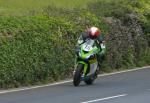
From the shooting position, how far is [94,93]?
16859 millimetres

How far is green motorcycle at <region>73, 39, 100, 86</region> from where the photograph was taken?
60.3 ft

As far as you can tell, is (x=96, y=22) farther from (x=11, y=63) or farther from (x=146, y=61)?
(x=11, y=63)

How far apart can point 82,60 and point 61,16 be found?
142 inches

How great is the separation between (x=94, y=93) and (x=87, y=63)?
1.90 m

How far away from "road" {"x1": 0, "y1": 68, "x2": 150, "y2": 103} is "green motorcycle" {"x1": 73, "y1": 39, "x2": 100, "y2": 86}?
0.76 feet

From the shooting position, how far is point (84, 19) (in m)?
22.2

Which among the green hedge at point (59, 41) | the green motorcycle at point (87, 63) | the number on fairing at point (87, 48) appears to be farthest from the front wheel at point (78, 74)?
the green hedge at point (59, 41)

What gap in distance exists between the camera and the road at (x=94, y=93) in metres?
15.5

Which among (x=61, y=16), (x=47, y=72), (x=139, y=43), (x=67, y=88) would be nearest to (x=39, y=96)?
(x=67, y=88)

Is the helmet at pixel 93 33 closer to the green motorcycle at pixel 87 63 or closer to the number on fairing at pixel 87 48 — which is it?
the green motorcycle at pixel 87 63

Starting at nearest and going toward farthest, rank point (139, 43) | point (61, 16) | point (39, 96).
Result: point (39, 96)
point (61, 16)
point (139, 43)

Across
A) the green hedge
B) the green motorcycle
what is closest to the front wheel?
the green motorcycle

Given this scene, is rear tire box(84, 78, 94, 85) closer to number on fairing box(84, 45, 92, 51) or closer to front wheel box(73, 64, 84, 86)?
front wheel box(73, 64, 84, 86)

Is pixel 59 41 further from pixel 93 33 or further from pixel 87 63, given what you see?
pixel 87 63
